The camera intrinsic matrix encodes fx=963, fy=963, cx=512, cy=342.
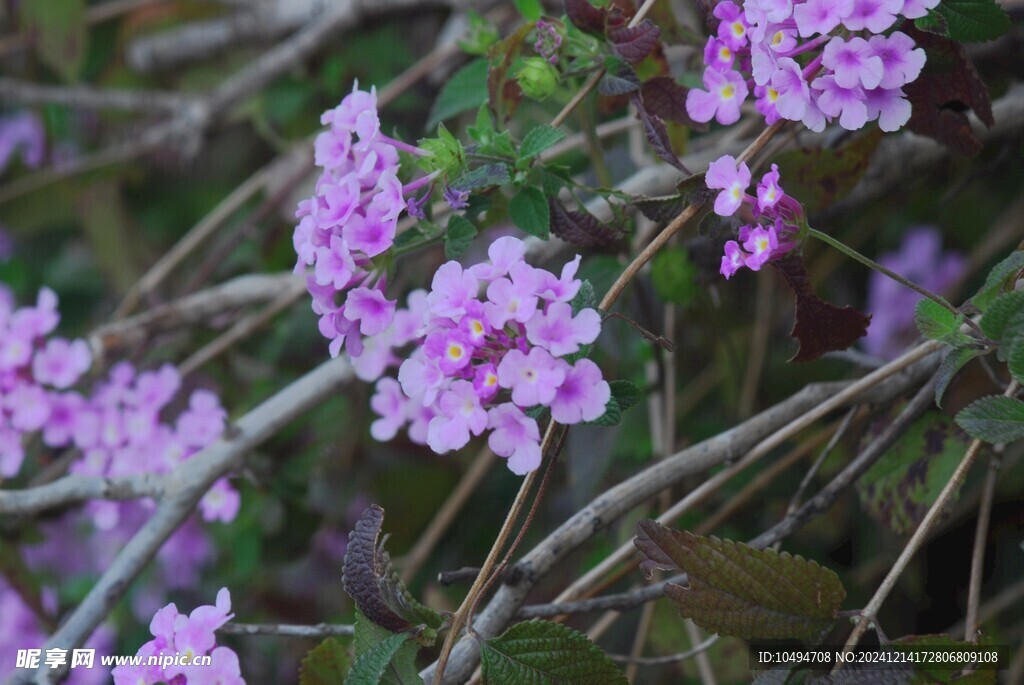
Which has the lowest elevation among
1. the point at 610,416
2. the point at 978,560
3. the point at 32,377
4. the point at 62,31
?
the point at 978,560

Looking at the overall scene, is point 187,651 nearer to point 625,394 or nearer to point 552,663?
point 552,663

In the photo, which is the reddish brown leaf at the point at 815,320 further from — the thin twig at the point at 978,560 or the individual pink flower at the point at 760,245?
the thin twig at the point at 978,560

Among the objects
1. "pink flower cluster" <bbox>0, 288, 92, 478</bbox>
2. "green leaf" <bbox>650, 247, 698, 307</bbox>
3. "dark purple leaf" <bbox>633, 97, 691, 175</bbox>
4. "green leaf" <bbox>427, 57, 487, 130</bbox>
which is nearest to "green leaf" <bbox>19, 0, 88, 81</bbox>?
"pink flower cluster" <bbox>0, 288, 92, 478</bbox>

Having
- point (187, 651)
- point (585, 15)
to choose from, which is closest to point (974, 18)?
point (585, 15)

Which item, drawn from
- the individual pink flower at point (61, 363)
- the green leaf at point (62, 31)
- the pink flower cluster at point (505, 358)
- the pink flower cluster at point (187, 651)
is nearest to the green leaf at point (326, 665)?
the pink flower cluster at point (187, 651)

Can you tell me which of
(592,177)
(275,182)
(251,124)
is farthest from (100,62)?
(592,177)

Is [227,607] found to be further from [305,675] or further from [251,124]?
[251,124]
